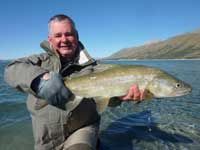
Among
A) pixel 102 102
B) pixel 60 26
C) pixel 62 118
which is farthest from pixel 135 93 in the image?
pixel 60 26

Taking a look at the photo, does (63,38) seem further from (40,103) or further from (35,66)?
(40,103)

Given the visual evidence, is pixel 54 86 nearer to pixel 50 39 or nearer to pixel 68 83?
pixel 68 83

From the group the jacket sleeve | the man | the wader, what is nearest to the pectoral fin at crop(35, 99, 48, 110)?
the man

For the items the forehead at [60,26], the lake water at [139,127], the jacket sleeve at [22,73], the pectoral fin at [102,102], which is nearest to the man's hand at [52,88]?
the jacket sleeve at [22,73]

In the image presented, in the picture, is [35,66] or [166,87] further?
[166,87]

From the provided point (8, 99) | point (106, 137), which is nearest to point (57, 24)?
point (106, 137)

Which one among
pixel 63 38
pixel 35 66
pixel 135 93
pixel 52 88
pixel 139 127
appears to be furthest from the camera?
pixel 139 127

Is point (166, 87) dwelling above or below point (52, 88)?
below

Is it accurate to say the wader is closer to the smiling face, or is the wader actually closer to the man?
the man

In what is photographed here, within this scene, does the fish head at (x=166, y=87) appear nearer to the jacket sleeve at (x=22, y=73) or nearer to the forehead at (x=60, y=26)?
the forehead at (x=60, y=26)
